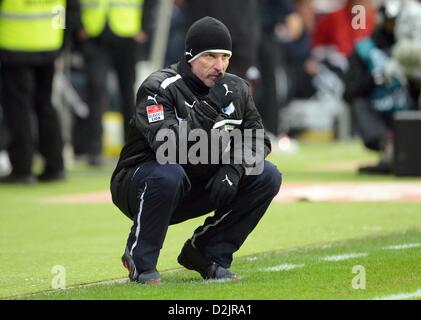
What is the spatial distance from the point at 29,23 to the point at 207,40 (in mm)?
6866

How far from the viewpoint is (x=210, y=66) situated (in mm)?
7555

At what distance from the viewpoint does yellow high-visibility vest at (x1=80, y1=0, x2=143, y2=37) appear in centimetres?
1608

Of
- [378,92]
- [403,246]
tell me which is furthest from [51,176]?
[403,246]

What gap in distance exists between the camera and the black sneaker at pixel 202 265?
7.68m

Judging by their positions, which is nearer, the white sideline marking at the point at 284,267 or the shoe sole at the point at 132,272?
the shoe sole at the point at 132,272

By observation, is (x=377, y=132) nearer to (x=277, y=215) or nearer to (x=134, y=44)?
(x=134, y=44)

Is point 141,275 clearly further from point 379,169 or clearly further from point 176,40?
point 176,40

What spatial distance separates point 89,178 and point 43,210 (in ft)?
10.2

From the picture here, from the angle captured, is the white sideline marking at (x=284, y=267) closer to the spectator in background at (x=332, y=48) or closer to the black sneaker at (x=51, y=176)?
the black sneaker at (x=51, y=176)

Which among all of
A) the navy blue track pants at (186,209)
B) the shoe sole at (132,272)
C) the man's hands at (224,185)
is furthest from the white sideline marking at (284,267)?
the shoe sole at (132,272)

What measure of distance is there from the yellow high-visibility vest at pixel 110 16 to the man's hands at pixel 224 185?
8.76 meters

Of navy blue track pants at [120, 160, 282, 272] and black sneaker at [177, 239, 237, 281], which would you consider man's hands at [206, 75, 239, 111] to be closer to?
navy blue track pants at [120, 160, 282, 272]

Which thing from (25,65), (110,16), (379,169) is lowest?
(379,169)

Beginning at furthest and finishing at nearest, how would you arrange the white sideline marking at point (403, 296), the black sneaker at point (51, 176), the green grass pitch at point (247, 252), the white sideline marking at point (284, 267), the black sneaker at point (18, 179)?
the black sneaker at point (51, 176), the black sneaker at point (18, 179), the white sideline marking at point (284, 267), the green grass pitch at point (247, 252), the white sideline marking at point (403, 296)
